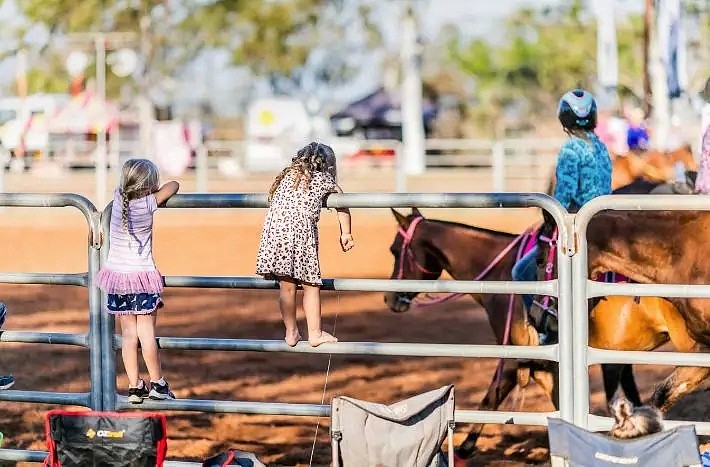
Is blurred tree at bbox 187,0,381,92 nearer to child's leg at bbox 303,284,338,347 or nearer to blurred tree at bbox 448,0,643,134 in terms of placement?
blurred tree at bbox 448,0,643,134

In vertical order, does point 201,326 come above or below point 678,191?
below

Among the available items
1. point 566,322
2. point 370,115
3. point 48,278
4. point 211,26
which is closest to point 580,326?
point 566,322

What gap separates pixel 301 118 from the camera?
59.6 metres

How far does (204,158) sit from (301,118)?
33644mm

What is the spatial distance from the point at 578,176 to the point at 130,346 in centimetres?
243

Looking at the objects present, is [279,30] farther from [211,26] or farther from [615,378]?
[615,378]

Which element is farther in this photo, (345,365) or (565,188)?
(345,365)

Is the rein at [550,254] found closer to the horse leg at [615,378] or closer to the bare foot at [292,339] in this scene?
the horse leg at [615,378]

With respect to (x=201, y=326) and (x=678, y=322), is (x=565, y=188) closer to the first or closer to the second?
(x=678, y=322)

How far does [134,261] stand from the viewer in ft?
18.5

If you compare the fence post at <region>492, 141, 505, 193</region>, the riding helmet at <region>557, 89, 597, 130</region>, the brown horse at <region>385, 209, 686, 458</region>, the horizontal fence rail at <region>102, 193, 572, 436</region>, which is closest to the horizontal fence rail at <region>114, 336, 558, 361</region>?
the horizontal fence rail at <region>102, 193, 572, 436</region>

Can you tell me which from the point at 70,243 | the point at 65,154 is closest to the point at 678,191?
the point at 70,243

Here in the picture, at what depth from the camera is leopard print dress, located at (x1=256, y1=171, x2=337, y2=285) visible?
5.54 m

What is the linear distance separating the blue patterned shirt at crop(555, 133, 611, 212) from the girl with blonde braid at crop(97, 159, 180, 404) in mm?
2075
